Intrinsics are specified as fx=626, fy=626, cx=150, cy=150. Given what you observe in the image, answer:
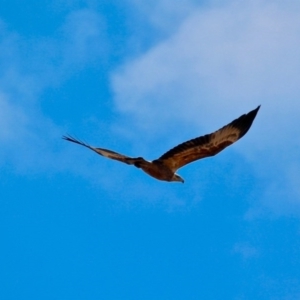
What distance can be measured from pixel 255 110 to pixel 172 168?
7.76ft

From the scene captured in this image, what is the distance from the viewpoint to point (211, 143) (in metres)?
14.6

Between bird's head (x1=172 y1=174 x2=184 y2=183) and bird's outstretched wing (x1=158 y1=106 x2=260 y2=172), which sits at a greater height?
bird's outstretched wing (x1=158 y1=106 x2=260 y2=172)

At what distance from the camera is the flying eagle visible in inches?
569

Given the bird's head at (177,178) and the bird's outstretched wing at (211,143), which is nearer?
the bird's outstretched wing at (211,143)

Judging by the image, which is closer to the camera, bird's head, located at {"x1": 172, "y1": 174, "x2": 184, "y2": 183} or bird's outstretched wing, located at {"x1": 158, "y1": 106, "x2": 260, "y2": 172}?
bird's outstretched wing, located at {"x1": 158, "y1": 106, "x2": 260, "y2": 172}

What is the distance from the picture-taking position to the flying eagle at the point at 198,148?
14445 millimetres

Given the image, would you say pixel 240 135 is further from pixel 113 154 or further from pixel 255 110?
pixel 113 154

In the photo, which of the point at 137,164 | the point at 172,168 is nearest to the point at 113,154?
the point at 137,164

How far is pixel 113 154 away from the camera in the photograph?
46.4 feet

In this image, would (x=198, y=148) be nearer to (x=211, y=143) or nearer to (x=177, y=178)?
(x=211, y=143)

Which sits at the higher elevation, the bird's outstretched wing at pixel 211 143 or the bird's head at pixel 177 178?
the bird's outstretched wing at pixel 211 143

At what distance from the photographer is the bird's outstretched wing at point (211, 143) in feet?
47.5

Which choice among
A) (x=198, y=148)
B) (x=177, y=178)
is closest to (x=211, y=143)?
(x=198, y=148)

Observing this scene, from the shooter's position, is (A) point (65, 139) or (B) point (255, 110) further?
(B) point (255, 110)
